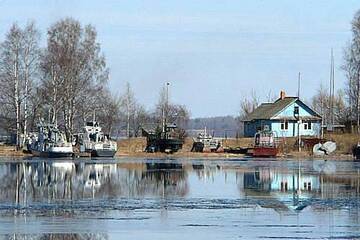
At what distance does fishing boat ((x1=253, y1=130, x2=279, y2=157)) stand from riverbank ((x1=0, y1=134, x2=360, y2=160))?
0.92m

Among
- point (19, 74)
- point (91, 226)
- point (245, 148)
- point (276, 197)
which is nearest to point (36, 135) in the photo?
point (19, 74)

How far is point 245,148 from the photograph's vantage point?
82.9 m

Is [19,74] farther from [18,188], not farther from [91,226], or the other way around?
[91,226]

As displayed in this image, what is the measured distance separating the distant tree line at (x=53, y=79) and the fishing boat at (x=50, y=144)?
2.96 metres

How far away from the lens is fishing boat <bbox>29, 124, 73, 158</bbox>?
236ft

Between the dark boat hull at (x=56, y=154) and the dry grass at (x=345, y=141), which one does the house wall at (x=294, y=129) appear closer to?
the dry grass at (x=345, y=141)

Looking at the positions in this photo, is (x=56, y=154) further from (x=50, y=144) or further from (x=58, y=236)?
(x=58, y=236)

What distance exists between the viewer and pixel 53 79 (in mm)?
76625

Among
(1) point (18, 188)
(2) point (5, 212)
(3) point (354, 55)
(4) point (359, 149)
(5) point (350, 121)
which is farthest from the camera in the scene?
(5) point (350, 121)

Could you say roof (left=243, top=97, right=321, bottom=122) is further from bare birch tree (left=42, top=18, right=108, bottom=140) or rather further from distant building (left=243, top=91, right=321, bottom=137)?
bare birch tree (left=42, top=18, right=108, bottom=140)

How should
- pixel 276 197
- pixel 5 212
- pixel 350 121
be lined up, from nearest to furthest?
pixel 5 212 < pixel 276 197 < pixel 350 121

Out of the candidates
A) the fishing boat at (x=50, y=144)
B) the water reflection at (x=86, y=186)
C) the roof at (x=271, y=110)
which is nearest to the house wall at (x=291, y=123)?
the roof at (x=271, y=110)

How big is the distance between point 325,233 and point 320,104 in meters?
116

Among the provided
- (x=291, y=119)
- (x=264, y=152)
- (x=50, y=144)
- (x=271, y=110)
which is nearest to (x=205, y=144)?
(x=264, y=152)
